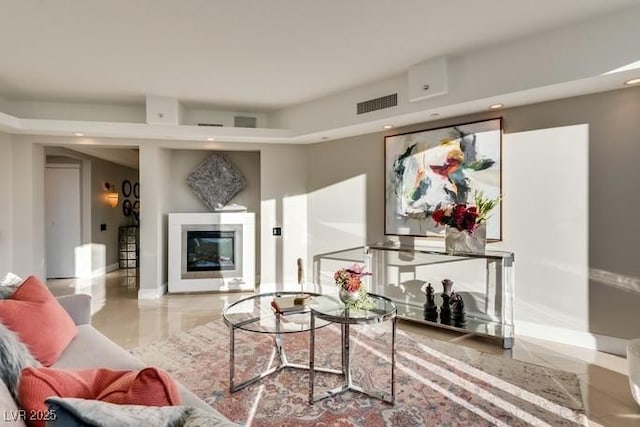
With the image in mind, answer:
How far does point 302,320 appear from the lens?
2838 mm

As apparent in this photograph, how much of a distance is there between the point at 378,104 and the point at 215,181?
9.78 ft

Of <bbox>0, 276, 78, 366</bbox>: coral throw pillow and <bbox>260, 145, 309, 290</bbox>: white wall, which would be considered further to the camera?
<bbox>260, 145, 309, 290</bbox>: white wall

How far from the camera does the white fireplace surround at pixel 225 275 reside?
5.39 meters

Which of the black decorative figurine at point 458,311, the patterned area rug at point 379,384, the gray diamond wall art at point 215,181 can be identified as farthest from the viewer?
the gray diamond wall art at point 215,181

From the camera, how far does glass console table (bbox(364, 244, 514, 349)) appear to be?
11.2 ft

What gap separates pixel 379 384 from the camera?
262 centimetres

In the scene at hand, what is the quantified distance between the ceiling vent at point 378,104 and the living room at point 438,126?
0.07 meters

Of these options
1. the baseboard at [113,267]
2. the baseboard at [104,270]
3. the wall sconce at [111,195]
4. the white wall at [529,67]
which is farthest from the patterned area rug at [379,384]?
the wall sconce at [111,195]

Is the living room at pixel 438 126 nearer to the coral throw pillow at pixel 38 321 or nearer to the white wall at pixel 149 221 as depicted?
the white wall at pixel 149 221

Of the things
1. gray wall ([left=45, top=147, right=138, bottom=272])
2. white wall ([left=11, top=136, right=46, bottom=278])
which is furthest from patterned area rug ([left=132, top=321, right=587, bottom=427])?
gray wall ([left=45, top=147, right=138, bottom=272])

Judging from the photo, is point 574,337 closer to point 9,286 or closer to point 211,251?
point 9,286

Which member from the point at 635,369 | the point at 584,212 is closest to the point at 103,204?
the point at 584,212

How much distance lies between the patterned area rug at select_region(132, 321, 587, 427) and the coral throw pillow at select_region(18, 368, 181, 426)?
4.25 feet

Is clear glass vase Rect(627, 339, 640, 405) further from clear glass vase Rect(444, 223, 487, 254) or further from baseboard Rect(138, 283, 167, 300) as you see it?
baseboard Rect(138, 283, 167, 300)
